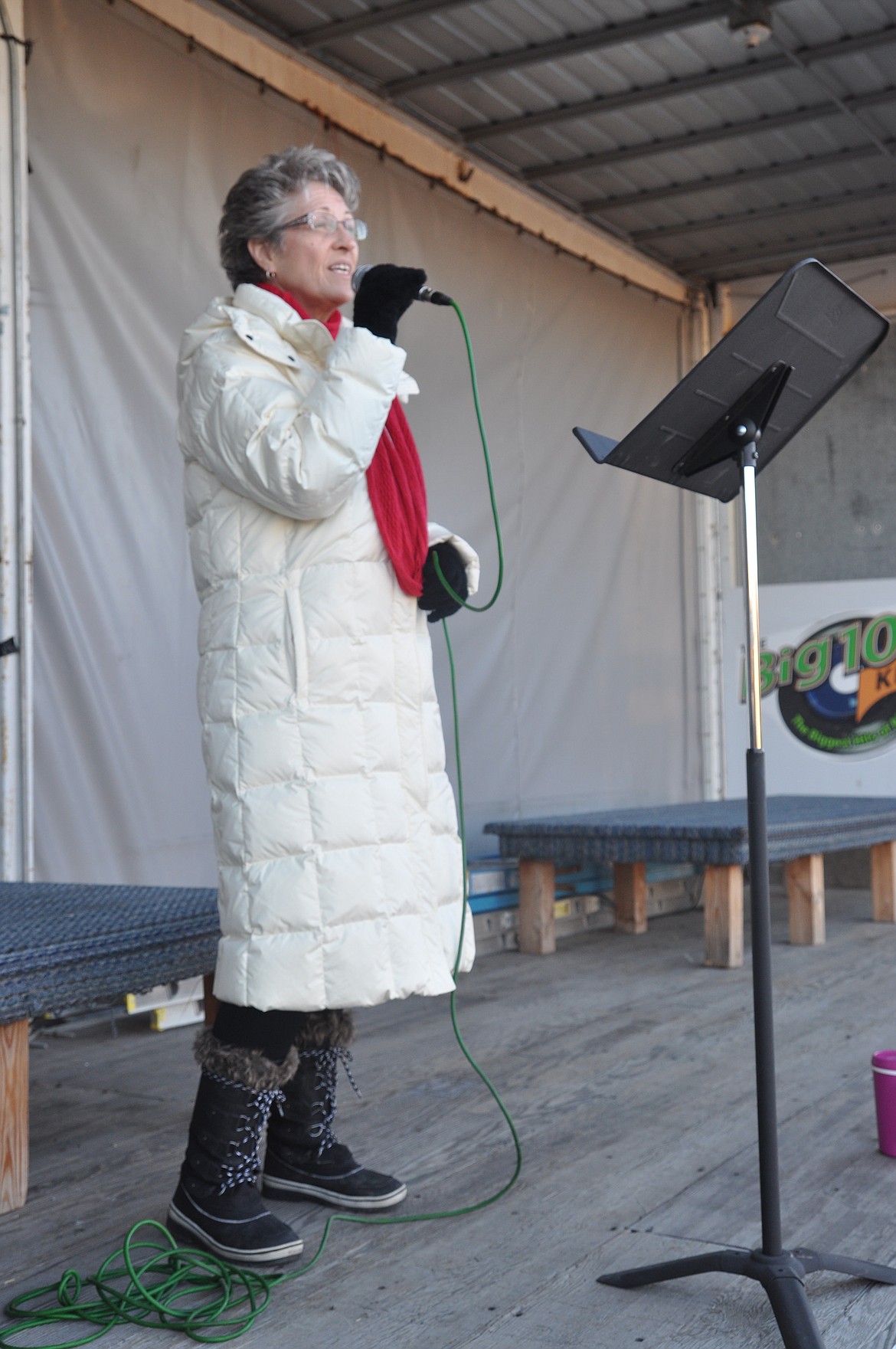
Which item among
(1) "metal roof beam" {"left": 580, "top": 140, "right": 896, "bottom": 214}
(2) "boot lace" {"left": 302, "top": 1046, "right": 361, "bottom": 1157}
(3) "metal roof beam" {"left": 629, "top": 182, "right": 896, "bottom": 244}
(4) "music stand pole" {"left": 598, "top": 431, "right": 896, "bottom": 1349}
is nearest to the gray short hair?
(4) "music stand pole" {"left": 598, "top": 431, "right": 896, "bottom": 1349}

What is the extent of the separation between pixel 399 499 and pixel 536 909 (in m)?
2.86

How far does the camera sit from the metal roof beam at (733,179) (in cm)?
540

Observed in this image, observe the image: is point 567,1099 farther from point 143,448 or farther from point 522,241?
point 522,241

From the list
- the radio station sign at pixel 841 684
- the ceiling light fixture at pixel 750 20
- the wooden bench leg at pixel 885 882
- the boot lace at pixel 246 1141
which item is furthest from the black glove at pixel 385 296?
the radio station sign at pixel 841 684

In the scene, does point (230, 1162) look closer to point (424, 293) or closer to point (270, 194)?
point (424, 293)

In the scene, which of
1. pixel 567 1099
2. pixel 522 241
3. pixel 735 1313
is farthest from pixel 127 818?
pixel 522 241

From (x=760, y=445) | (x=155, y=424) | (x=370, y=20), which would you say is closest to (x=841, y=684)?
(x=370, y=20)

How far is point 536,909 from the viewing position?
14.8 feet

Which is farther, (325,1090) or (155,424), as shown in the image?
(155,424)

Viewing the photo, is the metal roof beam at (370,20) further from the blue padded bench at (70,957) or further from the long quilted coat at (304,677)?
the blue padded bench at (70,957)

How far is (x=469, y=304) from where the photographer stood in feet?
16.8

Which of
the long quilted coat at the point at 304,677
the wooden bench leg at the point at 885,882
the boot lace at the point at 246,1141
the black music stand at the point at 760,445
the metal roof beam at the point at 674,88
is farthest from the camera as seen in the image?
the wooden bench leg at the point at 885,882

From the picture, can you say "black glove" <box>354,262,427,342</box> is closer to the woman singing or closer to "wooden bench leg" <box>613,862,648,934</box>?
the woman singing

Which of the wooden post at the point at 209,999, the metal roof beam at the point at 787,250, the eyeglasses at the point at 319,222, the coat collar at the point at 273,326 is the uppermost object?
the metal roof beam at the point at 787,250
